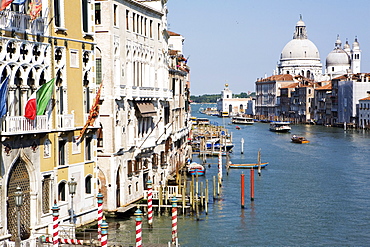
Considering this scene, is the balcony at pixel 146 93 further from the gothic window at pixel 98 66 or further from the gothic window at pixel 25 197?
the gothic window at pixel 25 197

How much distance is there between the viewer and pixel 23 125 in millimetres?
12734

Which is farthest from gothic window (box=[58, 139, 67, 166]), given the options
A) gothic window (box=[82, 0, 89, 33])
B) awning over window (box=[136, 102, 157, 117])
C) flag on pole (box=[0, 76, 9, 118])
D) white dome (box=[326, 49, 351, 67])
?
white dome (box=[326, 49, 351, 67])

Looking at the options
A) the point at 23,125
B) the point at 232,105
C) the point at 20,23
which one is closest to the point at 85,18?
the point at 20,23

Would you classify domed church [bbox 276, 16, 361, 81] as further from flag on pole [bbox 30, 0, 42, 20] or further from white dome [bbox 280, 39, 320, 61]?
flag on pole [bbox 30, 0, 42, 20]

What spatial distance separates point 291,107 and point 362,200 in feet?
259

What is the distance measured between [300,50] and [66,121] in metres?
112

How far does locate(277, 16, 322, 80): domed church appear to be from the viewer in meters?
122

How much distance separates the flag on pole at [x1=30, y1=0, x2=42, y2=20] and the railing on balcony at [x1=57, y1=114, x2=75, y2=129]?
2153mm

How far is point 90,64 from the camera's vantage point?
15477mm

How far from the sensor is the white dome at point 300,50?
122875 mm

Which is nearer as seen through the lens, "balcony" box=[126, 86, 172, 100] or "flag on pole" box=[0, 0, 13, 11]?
"flag on pole" box=[0, 0, 13, 11]

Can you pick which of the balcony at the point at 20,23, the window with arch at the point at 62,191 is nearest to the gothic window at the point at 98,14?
the balcony at the point at 20,23

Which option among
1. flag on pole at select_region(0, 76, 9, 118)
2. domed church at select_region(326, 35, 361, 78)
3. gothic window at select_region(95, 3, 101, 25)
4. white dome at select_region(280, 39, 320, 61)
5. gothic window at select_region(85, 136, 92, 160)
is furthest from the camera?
white dome at select_region(280, 39, 320, 61)

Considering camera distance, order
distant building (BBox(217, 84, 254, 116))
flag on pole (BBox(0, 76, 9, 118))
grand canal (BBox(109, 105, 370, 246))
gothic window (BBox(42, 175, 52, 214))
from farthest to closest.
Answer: distant building (BBox(217, 84, 254, 116))
grand canal (BBox(109, 105, 370, 246))
gothic window (BBox(42, 175, 52, 214))
flag on pole (BBox(0, 76, 9, 118))
